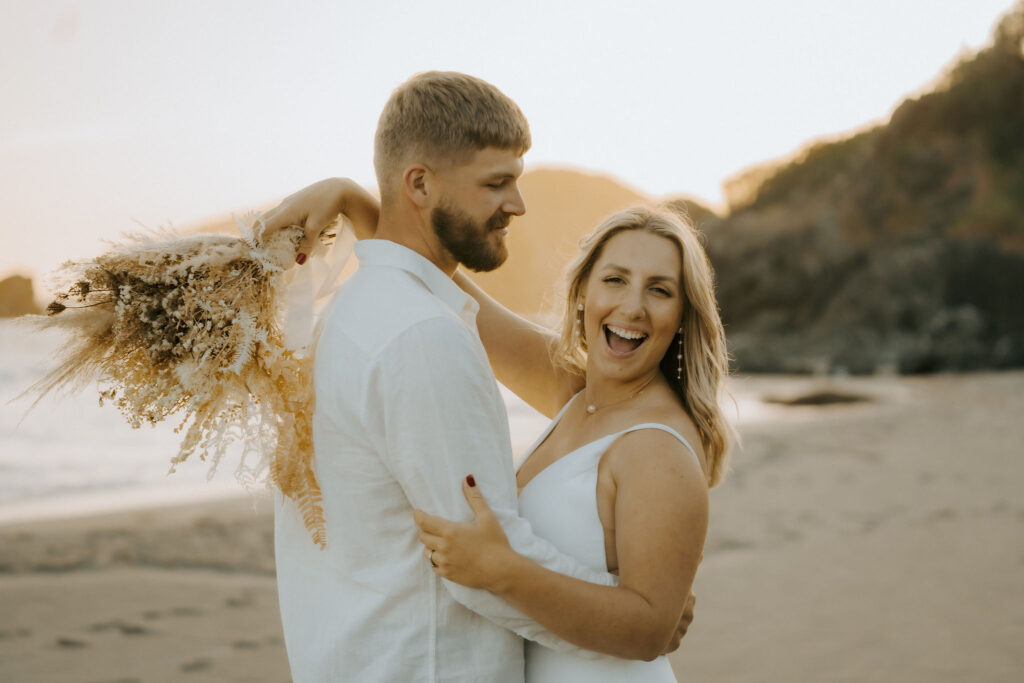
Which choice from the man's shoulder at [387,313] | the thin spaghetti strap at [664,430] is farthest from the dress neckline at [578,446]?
the man's shoulder at [387,313]

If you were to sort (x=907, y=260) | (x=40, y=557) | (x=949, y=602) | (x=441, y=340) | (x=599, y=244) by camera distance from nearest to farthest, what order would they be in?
(x=441, y=340) → (x=599, y=244) → (x=949, y=602) → (x=40, y=557) → (x=907, y=260)

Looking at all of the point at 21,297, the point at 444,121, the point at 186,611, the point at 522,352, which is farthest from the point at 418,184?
the point at 21,297

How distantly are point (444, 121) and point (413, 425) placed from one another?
806 millimetres

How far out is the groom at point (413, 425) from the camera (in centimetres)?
199

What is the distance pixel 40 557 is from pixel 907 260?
29.8 m

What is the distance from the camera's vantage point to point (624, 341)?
9.43 ft

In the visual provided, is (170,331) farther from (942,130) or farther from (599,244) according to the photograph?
(942,130)

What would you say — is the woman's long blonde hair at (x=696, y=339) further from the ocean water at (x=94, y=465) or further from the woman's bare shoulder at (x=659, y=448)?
the ocean water at (x=94, y=465)

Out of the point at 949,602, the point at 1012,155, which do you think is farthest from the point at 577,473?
the point at 1012,155

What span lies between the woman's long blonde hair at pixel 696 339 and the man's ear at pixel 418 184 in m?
0.87

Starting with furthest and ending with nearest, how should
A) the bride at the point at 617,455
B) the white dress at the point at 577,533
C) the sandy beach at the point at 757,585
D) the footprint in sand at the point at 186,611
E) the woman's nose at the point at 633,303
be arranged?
the footprint in sand at the point at 186,611
the sandy beach at the point at 757,585
the woman's nose at the point at 633,303
the white dress at the point at 577,533
the bride at the point at 617,455

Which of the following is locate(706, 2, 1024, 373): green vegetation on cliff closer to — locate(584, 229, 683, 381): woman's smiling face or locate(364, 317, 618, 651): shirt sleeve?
locate(584, 229, 683, 381): woman's smiling face

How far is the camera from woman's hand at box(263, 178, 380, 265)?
7.56 feet

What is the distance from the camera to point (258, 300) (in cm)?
209
